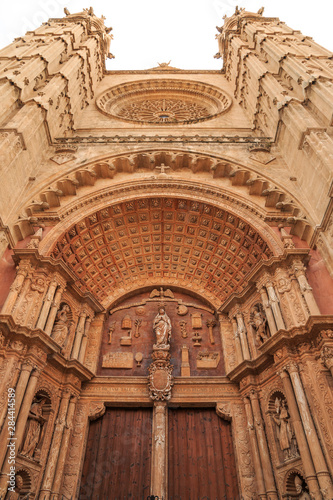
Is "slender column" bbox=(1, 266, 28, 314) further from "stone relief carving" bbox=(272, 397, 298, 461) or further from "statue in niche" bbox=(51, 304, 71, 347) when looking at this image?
"stone relief carving" bbox=(272, 397, 298, 461)

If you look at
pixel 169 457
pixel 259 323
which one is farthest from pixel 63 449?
pixel 259 323

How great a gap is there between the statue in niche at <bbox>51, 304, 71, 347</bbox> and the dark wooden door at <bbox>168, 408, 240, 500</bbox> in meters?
3.15

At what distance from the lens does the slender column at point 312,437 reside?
210 inches

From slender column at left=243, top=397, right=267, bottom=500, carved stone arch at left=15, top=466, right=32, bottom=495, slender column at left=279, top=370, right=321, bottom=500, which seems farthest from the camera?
slender column at left=243, top=397, right=267, bottom=500

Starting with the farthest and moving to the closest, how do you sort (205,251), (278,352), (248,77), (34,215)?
1. (248,77)
2. (205,251)
3. (34,215)
4. (278,352)

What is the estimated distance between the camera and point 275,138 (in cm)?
1131

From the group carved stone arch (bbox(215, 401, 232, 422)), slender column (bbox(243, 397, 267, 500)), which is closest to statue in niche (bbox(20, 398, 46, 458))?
carved stone arch (bbox(215, 401, 232, 422))

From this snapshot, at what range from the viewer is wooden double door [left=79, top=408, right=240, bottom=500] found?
23.5ft

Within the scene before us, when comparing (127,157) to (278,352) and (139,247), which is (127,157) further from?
(278,352)

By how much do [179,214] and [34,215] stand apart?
4.16m

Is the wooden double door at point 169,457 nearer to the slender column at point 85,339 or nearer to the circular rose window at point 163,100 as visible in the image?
the slender column at point 85,339

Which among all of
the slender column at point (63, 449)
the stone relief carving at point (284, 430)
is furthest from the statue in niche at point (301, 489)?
the slender column at point (63, 449)

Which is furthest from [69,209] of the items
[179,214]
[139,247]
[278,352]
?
[278,352]

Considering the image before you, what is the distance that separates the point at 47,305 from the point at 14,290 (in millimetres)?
785
